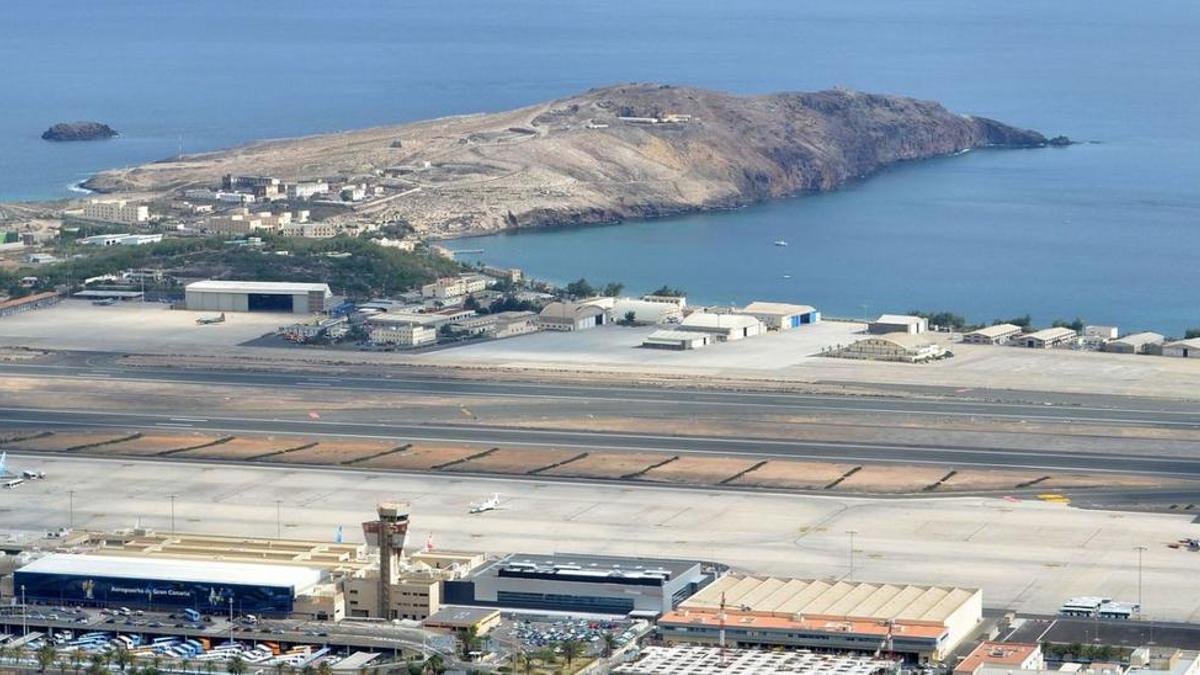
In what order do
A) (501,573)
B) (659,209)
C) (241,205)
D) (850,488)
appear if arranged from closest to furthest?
(501,573), (850,488), (241,205), (659,209)

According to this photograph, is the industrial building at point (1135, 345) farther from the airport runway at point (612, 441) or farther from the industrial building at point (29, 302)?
the industrial building at point (29, 302)

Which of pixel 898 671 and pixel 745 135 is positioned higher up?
pixel 745 135

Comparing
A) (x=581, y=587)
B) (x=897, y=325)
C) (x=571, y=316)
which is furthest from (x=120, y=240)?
(x=581, y=587)

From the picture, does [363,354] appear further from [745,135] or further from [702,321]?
[745,135]

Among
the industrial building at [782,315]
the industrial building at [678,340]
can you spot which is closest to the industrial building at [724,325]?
the industrial building at [678,340]

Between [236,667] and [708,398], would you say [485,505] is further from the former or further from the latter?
[708,398]

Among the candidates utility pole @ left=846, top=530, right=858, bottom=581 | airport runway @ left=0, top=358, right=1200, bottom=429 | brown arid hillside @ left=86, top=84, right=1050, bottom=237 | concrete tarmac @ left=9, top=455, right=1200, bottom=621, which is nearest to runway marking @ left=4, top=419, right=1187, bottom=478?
concrete tarmac @ left=9, top=455, right=1200, bottom=621

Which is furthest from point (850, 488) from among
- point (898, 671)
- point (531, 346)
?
point (531, 346)
